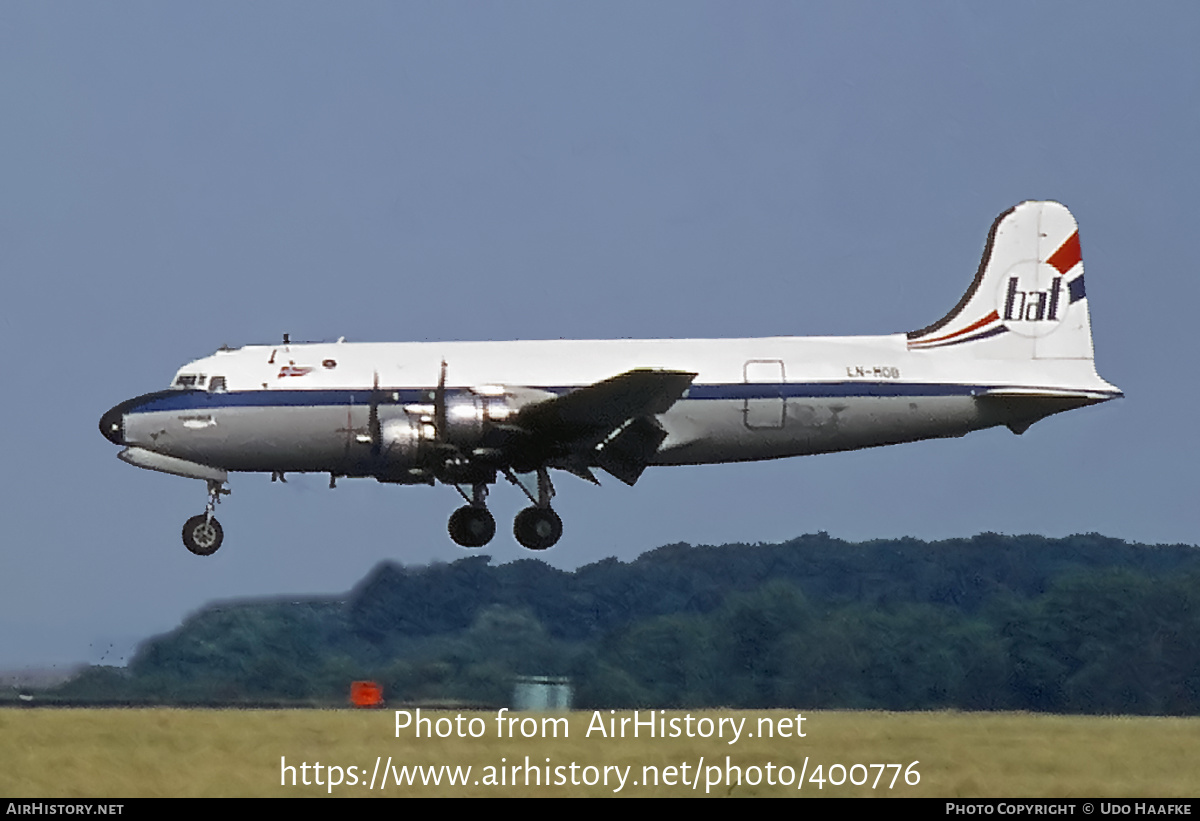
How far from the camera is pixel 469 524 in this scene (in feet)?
104

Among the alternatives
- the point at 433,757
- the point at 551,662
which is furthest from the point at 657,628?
the point at 433,757

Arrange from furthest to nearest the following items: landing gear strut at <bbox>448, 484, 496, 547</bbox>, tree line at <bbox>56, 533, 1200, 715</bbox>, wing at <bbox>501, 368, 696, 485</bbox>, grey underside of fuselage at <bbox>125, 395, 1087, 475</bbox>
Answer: landing gear strut at <bbox>448, 484, 496, 547</bbox> → grey underside of fuselage at <bbox>125, 395, 1087, 475</bbox> → tree line at <bbox>56, 533, 1200, 715</bbox> → wing at <bbox>501, 368, 696, 485</bbox>

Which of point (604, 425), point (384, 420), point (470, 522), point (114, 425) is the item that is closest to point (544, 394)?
point (604, 425)

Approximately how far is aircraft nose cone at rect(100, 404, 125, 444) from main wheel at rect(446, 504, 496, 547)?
5.60 metres

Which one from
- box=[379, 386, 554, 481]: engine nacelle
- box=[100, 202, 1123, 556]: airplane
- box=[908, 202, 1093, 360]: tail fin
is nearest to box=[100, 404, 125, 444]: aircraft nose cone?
box=[100, 202, 1123, 556]: airplane

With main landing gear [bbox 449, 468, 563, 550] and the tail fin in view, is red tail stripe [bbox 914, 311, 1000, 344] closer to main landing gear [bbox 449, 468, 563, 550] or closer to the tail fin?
the tail fin

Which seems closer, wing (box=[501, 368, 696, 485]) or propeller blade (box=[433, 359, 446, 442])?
wing (box=[501, 368, 696, 485])

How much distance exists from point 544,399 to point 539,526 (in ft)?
9.84

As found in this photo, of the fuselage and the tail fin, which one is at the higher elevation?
the tail fin

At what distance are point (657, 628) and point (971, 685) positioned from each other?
5.90 metres

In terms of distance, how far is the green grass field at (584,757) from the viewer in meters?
19.3

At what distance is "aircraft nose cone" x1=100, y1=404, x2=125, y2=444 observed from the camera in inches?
1213

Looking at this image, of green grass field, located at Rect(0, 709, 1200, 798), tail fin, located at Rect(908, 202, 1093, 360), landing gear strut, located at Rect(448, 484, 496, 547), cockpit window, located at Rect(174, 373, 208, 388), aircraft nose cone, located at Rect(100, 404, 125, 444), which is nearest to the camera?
green grass field, located at Rect(0, 709, 1200, 798)

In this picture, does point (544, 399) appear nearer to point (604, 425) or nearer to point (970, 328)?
point (604, 425)
